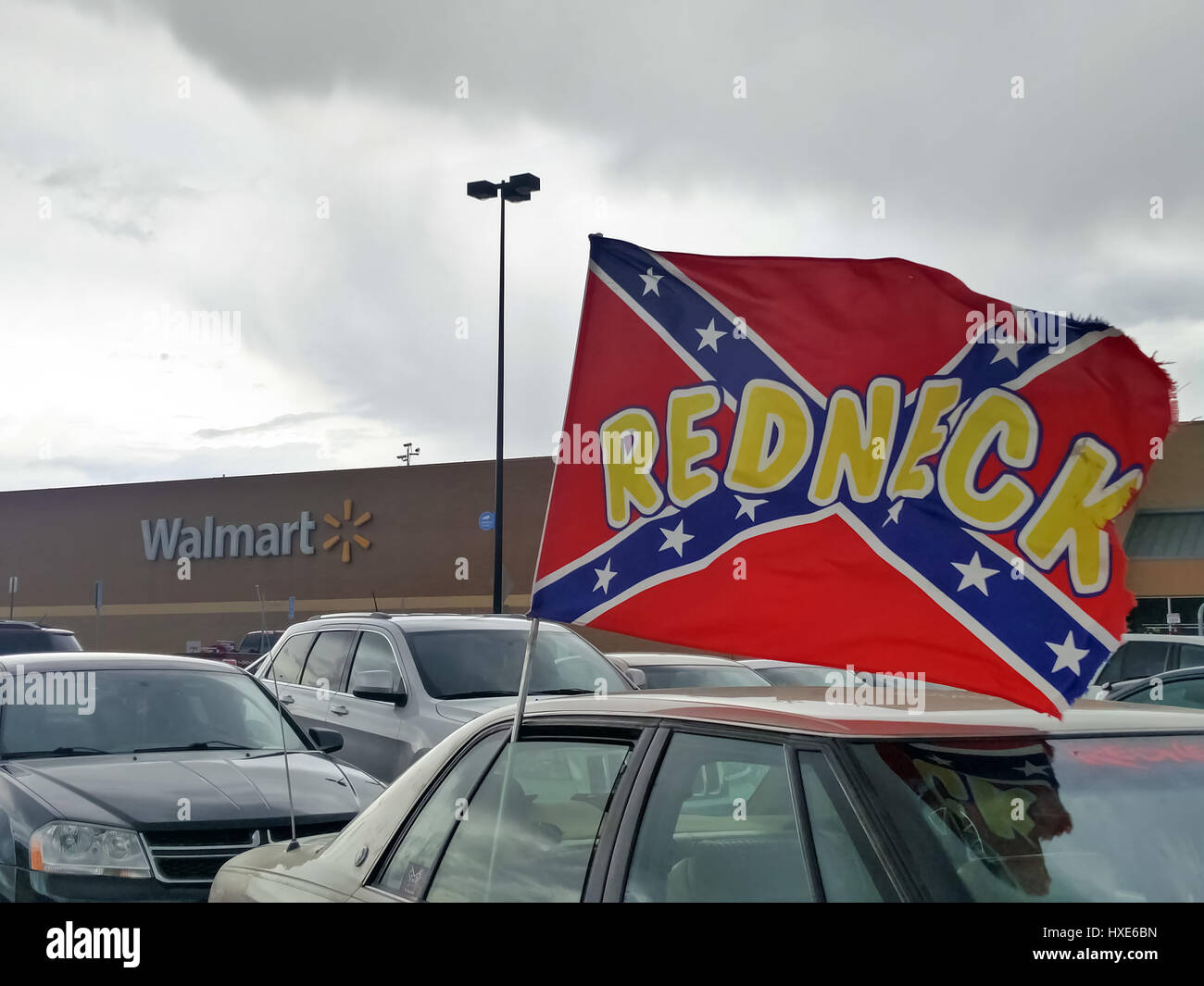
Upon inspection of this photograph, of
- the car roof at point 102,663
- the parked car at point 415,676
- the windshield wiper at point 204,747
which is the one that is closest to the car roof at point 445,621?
the parked car at point 415,676

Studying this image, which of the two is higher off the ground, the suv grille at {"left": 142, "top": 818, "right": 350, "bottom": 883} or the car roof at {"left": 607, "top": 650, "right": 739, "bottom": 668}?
the car roof at {"left": 607, "top": 650, "right": 739, "bottom": 668}

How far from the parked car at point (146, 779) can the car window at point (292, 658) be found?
2.47 m

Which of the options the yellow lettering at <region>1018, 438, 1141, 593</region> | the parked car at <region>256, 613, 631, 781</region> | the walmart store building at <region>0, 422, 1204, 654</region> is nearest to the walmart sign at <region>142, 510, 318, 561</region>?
the walmart store building at <region>0, 422, 1204, 654</region>

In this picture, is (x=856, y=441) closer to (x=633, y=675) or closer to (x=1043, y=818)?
(x=1043, y=818)

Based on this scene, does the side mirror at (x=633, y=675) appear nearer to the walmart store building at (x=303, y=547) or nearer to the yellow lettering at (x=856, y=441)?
A: the yellow lettering at (x=856, y=441)

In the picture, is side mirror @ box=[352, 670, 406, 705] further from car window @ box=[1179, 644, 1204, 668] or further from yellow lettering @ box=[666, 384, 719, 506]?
car window @ box=[1179, 644, 1204, 668]

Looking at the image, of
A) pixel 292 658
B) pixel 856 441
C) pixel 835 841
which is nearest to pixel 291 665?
pixel 292 658

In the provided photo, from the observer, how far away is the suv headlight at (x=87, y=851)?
215 inches

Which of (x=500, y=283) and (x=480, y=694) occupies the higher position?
(x=500, y=283)

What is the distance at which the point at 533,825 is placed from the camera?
124 inches

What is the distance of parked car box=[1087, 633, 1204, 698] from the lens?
1196 centimetres

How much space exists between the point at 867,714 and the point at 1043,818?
1.46ft

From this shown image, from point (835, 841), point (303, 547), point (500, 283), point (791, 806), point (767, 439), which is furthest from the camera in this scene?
point (303, 547)
